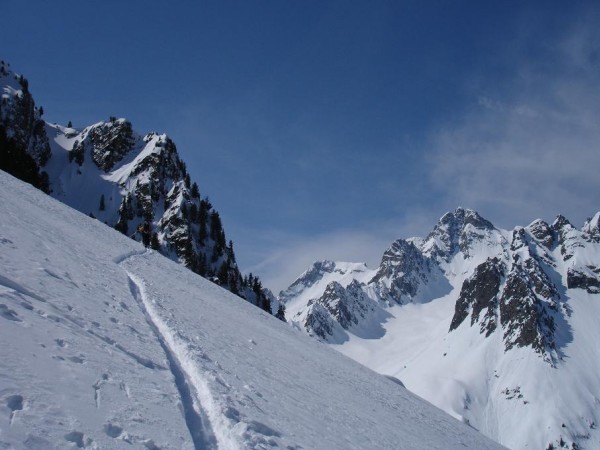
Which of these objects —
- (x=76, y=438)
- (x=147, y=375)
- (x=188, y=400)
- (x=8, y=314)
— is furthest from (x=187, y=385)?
(x=76, y=438)

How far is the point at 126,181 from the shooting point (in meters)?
120

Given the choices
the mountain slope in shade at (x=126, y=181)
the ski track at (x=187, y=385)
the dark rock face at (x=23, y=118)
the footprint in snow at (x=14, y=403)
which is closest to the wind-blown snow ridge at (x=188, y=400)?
the ski track at (x=187, y=385)

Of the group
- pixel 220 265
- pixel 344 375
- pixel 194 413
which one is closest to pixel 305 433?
pixel 194 413

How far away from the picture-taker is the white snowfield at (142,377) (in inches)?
288

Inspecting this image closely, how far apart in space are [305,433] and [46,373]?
6679mm

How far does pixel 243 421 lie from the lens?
10242 mm

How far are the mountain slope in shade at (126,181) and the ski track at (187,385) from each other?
245 ft

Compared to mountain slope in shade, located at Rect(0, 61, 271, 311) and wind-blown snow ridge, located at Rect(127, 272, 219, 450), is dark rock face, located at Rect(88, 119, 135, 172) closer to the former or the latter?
mountain slope in shade, located at Rect(0, 61, 271, 311)

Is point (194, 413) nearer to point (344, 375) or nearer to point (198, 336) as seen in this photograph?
point (198, 336)

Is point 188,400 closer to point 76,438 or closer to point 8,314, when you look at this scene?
point 76,438

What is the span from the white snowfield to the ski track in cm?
4

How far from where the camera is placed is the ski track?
8.95m

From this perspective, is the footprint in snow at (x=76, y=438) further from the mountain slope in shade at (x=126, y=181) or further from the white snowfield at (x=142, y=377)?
the mountain slope in shade at (x=126, y=181)

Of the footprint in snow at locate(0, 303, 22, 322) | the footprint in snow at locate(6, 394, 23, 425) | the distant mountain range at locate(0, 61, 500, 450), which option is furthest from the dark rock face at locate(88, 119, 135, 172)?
the footprint in snow at locate(6, 394, 23, 425)
